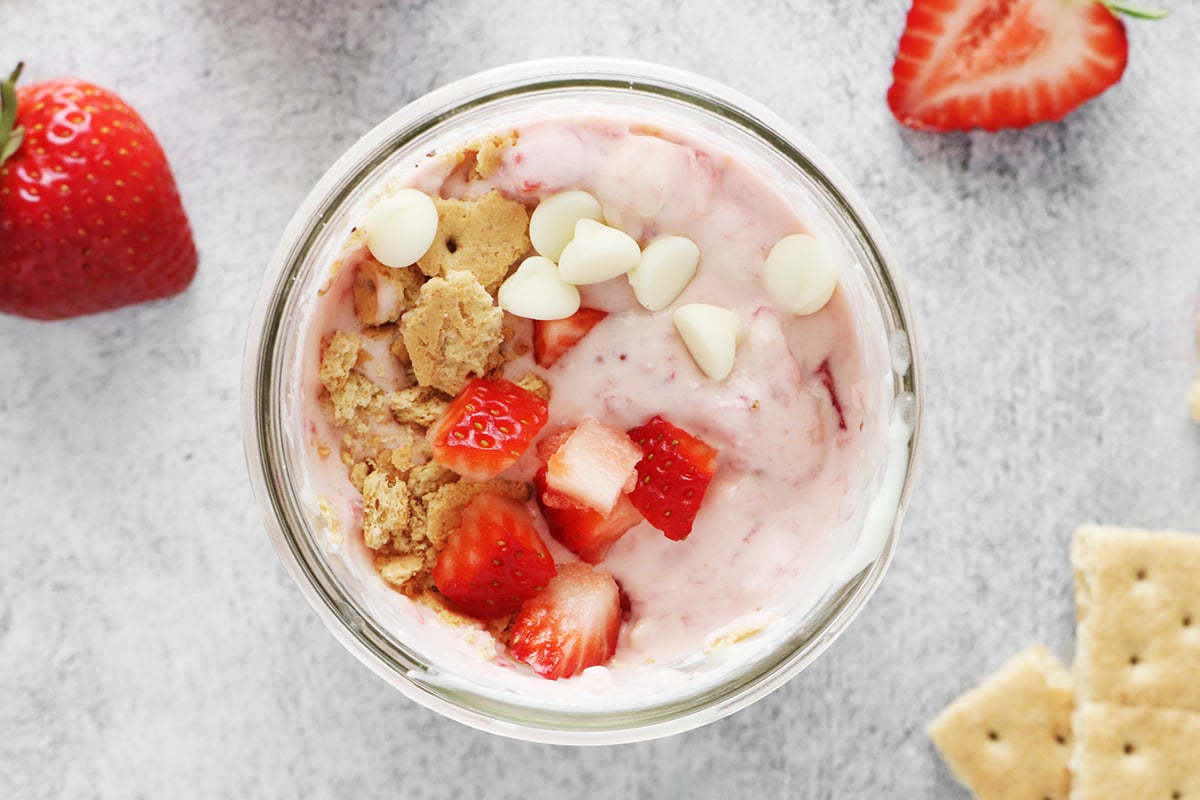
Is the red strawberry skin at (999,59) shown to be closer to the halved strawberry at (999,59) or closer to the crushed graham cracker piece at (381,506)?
the halved strawberry at (999,59)

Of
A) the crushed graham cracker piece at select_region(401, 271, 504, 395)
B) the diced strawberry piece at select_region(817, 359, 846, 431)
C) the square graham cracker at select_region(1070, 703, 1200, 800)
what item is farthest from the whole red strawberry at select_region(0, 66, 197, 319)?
the square graham cracker at select_region(1070, 703, 1200, 800)

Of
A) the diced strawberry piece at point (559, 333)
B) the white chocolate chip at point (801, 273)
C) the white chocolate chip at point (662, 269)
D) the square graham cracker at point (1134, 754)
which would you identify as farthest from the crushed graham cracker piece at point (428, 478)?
the square graham cracker at point (1134, 754)

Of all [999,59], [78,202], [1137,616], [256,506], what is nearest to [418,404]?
[256,506]

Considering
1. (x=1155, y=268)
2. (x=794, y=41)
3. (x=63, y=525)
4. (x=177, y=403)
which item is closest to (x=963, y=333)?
(x=1155, y=268)

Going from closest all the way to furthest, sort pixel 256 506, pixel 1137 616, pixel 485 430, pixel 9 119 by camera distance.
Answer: pixel 485 430 < pixel 9 119 < pixel 256 506 < pixel 1137 616

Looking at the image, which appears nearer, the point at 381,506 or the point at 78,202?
the point at 381,506

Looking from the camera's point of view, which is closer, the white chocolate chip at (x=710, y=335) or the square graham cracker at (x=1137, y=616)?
the white chocolate chip at (x=710, y=335)

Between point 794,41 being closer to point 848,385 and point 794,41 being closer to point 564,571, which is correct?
point 848,385

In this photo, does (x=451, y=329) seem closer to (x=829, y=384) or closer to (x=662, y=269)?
(x=662, y=269)
